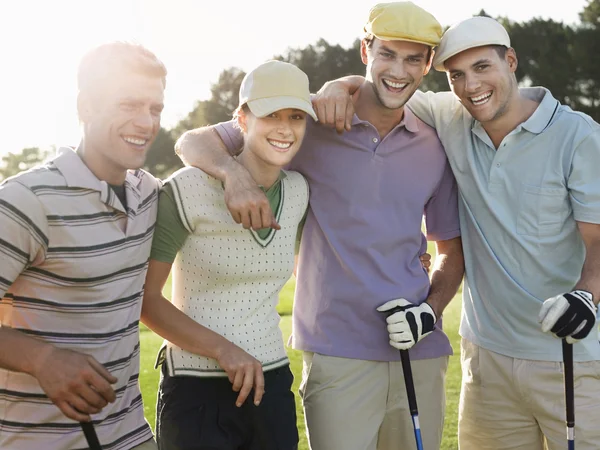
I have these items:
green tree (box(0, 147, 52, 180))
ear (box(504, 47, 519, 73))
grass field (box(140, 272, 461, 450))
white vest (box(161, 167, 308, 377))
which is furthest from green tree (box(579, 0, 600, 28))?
white vest (box(161, 167, 308, 377))

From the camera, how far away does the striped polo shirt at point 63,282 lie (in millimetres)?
2342

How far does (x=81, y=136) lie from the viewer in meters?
2.64

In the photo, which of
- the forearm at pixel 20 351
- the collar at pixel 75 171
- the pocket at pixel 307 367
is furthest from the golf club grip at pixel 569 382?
the forearm at pixel 20 351

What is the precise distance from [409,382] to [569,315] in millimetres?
641

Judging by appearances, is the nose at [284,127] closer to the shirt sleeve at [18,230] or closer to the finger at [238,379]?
the finger at [238,379]

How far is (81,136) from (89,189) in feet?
0.77

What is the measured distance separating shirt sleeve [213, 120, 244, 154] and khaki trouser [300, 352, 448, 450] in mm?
876

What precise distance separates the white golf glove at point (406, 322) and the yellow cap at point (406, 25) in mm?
1024

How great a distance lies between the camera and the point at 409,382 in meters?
3.23

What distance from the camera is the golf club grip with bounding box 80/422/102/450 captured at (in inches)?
92.4

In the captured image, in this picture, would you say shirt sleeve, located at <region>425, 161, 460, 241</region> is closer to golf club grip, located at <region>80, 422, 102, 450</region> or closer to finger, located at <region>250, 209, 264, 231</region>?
finger, located at <region>250, 209, 264, 231</region>

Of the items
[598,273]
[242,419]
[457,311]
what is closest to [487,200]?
[598,273]

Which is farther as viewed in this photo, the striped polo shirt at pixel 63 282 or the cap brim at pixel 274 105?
the cap brim at pixel 274 105

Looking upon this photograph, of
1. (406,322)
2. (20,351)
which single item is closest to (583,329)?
(406,322)
